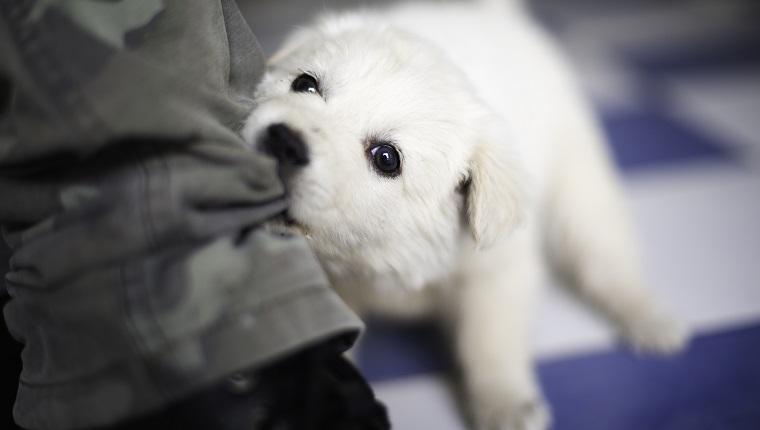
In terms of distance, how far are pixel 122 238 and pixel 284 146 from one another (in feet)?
0.93

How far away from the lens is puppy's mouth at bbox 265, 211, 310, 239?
86cm

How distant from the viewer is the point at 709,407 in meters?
1.17

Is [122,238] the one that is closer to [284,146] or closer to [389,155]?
[284,146]

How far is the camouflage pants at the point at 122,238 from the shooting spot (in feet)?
1.97

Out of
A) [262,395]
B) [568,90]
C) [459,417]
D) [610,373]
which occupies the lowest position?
[459,417]

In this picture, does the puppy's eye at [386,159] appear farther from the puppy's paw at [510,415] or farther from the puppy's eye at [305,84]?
the puppy's paw at [510,415]

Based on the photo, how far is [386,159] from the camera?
0.97 meters

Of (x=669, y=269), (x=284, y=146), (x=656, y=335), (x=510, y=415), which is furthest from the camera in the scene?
(x=669, y=269)

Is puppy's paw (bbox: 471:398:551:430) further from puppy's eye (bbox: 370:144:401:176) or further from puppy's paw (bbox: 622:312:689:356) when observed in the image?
puppy's eye (bbox: 370:144:401:176)

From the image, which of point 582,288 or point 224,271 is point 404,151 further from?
point 582,288

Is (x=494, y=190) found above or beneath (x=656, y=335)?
above

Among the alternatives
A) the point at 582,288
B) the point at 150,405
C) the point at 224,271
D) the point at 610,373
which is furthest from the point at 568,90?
the point at 150,405

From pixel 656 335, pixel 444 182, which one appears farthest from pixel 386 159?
pixel 656 335

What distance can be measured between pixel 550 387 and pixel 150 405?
0.89 meters
